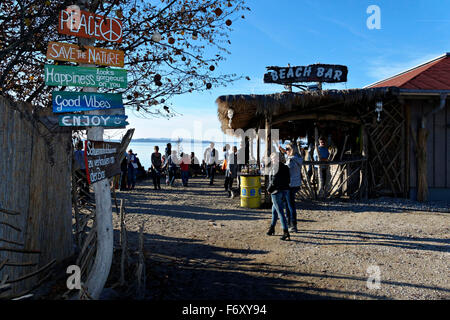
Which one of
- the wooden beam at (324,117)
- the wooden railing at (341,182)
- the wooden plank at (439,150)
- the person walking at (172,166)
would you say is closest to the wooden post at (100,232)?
the wooden railing at (341,182)

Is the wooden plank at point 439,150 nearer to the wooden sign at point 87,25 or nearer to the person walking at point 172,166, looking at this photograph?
the person walking at point 172,166

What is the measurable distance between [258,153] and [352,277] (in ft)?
30.3

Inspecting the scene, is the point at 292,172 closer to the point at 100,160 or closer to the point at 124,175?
the point at 100,160

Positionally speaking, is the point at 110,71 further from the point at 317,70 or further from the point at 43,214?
the point at 317,70

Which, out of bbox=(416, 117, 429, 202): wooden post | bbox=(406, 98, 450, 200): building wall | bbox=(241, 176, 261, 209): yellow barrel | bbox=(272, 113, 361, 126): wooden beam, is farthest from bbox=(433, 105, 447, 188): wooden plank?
bbox=(241, 176, 261, 209): yellow barrel

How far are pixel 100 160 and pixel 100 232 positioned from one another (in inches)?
32.5

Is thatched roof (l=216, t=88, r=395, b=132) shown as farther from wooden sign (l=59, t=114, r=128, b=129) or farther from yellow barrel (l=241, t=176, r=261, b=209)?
wooden sign (l=59, t=114, r=128, b=129)

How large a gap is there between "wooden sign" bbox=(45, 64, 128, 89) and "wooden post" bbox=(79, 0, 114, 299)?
0.38 feet

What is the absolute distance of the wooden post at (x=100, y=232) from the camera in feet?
11.6

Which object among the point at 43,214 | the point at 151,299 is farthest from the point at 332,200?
the point at 43,214

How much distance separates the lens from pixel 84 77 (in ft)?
11.3

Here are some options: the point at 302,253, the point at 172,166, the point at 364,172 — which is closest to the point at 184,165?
the point at 172,166

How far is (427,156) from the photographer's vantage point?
1043cm

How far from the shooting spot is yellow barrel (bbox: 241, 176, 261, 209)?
9492 millimetres
